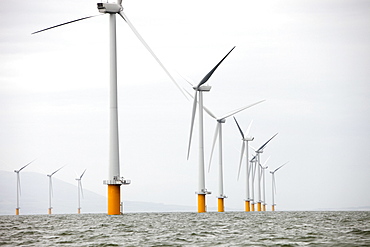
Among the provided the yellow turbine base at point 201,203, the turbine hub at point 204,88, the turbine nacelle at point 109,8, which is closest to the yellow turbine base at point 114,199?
the turbine nacelle at point 109,8

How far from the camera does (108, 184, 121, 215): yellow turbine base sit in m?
65.8

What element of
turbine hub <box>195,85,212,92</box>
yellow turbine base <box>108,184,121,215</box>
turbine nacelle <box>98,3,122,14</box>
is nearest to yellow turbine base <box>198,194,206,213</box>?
turbine hub <box>195,85,212,92</box>

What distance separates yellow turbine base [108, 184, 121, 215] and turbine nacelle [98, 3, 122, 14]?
19.5 meters

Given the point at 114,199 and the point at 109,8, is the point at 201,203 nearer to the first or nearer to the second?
the point at 114,199

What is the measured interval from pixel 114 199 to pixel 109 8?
21.0 metres

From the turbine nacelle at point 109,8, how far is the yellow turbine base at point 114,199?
19.5m

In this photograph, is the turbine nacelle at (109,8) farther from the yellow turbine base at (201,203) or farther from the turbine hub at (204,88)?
the yellow turbine base at (201,203)

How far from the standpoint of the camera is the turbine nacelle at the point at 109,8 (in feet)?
233

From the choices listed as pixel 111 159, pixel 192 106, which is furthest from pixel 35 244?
pixel 192 106

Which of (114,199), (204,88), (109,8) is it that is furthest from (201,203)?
(109,8)

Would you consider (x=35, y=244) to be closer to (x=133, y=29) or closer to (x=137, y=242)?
(x=137, y=242)

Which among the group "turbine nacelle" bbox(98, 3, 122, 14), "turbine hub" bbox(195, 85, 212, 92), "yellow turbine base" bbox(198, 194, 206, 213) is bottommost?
"yellow turbine base" bbox(198, 194, 206, 213)

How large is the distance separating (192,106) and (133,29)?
24071 millimetres

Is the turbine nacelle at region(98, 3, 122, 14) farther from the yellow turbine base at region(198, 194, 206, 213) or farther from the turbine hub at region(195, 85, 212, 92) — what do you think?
the yellow turbine base at region(198, 194, 206, 213)
